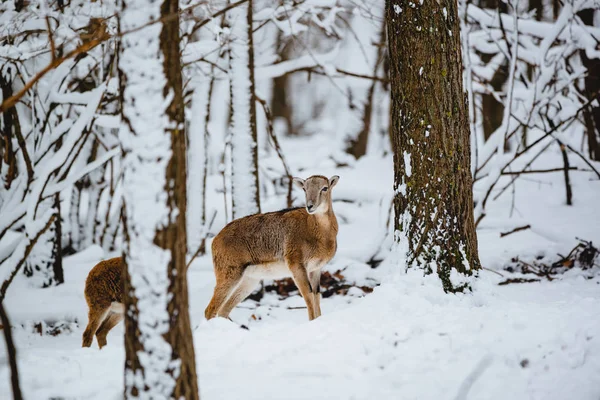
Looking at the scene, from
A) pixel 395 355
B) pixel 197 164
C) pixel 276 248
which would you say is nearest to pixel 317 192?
pixel 276 248

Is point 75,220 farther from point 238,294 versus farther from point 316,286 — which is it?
point 316,286

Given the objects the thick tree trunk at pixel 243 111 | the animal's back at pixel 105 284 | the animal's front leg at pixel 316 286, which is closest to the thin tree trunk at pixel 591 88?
the thick tree trunk at pixel 243 111

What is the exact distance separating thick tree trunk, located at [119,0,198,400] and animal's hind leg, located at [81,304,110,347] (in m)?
3.23

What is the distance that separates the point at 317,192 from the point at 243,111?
226cm

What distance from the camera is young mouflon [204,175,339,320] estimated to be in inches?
310

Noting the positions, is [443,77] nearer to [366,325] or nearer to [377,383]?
[366,325]

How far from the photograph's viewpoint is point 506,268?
937 centimetres

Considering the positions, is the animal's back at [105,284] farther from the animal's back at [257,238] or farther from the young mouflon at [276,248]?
the animal's back at [257,238]

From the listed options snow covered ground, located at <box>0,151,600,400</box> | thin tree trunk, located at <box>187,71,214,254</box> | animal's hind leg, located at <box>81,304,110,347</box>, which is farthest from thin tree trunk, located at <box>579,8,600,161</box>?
animal's hind leg, located at <box>81,304,110,347</box>

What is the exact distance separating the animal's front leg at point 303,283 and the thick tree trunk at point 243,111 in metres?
1.83

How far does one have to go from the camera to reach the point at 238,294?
8250 millimetres

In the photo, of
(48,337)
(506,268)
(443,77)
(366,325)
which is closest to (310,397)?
(366,325)

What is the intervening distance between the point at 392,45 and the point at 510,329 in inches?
116

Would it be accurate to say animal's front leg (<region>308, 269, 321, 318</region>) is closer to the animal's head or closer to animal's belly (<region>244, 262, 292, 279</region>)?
animal's belly (<region>244, 262, 292, 279</region>)
